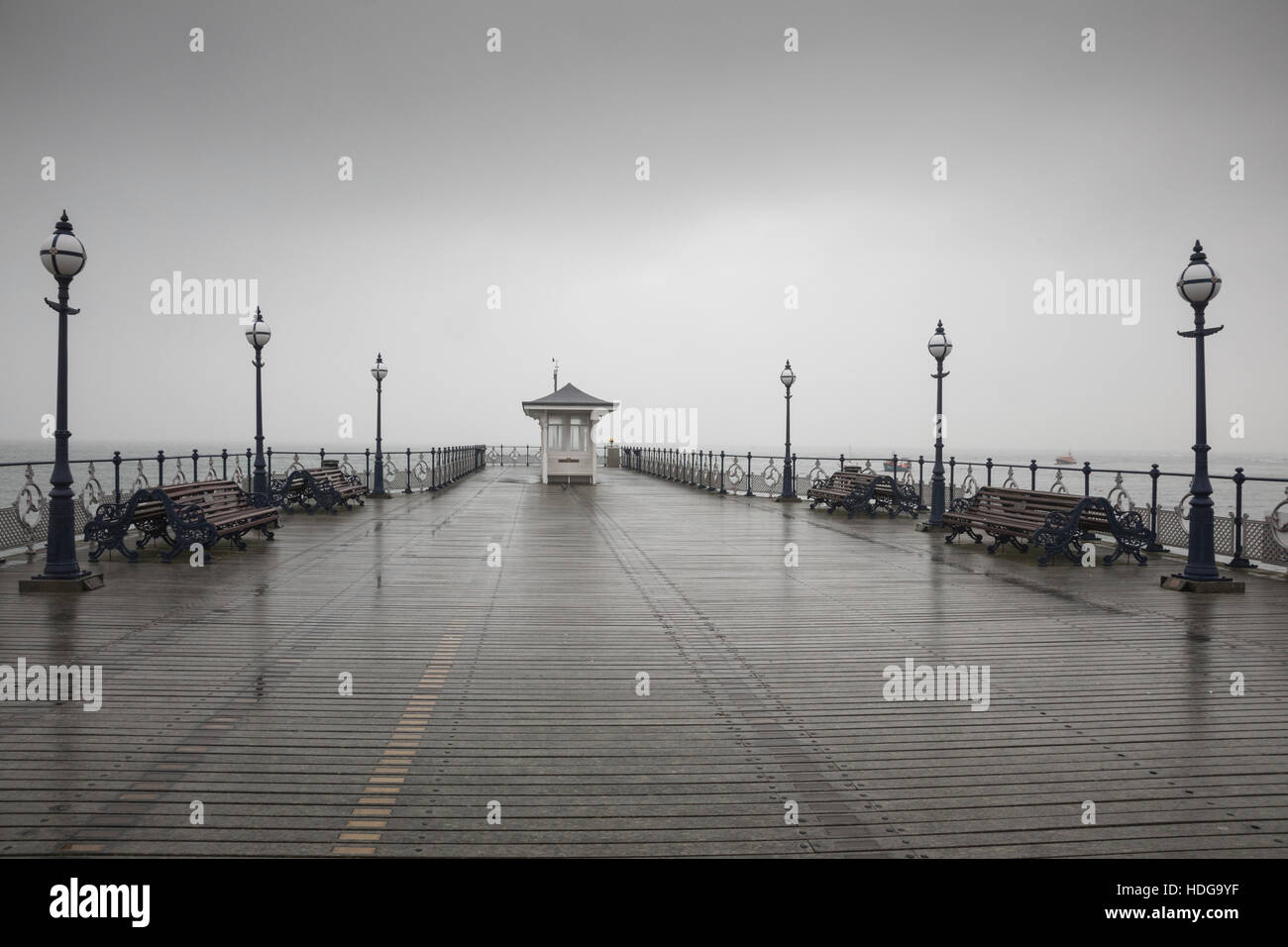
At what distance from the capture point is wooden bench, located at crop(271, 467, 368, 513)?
1895cm

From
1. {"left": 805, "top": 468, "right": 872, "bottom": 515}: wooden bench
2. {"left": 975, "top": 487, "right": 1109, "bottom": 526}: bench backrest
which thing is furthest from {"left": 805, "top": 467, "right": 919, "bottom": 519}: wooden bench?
{"left": 975, "top": 487, "right": 1109, "bottom": 526}: bench backrest

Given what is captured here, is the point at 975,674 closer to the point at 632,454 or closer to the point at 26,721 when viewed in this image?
the point at 26,721

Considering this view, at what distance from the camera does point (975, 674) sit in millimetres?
6223

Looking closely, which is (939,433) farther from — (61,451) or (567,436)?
(567,436)

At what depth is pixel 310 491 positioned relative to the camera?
19109 millimetres

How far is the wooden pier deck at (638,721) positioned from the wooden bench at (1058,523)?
174cm

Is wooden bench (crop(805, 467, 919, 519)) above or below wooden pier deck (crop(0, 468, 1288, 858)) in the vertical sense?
above

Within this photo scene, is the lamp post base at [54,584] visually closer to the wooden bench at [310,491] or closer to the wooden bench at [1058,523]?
the wooden bench at [310,491]

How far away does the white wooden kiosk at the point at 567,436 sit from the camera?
33719mm

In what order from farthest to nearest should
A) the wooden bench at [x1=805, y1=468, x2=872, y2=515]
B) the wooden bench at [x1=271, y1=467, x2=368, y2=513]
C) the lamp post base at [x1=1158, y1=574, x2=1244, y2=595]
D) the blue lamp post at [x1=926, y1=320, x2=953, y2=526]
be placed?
the wooden bench at [x1=805, y1=468, x2=872, y2=515] → the wooden bench at [x1=271, y1=467, x2=368, y2=513] → the blue lamp post at [x1=926, y1=320, x2=953, y2=526] → the lamp post base at [x1=1158, y1=574, x2=1244, y2=595]

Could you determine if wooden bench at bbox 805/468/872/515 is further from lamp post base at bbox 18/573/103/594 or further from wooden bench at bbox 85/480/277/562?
lamp post base at bbox 18/573/103/594

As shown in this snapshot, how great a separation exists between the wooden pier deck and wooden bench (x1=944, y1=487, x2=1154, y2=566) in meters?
1.74

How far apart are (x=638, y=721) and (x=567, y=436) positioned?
29766 millimetres
